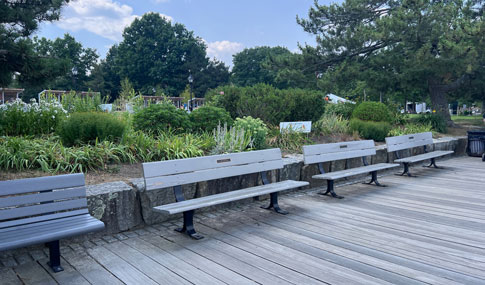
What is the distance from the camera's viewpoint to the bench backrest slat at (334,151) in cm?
570

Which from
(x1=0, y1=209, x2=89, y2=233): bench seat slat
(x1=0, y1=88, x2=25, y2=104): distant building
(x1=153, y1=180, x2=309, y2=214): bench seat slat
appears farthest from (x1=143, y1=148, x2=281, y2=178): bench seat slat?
(x1=0, y1=88, x2=25, y2=104): distant building

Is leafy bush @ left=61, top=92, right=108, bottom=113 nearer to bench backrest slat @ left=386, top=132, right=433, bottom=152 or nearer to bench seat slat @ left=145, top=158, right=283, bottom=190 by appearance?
bench seat slat @ left=145, top=158, right=283, bottom=190

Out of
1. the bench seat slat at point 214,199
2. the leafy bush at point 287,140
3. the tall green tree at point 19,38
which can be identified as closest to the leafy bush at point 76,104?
the leafy bush at point 287,140

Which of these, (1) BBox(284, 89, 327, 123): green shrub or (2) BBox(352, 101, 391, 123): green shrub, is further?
(2) BBox(352, 101, 391, 123): green shrub

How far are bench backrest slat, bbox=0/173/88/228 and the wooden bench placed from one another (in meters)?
0.71

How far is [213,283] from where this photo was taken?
9.25 ft

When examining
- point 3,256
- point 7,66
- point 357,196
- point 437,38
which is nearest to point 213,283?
point 3,256

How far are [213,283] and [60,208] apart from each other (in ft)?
5.15

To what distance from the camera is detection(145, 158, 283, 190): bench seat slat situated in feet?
12.9

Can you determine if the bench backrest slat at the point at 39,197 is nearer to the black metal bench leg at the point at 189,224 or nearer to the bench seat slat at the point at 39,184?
the bench seat slat at the point at 39,184

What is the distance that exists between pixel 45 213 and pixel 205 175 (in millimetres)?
1750

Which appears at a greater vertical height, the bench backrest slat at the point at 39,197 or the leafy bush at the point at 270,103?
the leafy bush at the point at 270,103

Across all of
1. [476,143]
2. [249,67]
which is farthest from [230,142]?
[249,67]

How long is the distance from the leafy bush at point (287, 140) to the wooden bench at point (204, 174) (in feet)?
7.09
